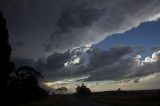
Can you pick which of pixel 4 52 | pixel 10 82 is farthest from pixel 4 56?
pixel 10 82

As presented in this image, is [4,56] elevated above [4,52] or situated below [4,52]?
below

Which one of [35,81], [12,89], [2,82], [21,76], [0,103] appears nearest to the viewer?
[0,103]

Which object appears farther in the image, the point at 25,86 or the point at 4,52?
the point at 25,86

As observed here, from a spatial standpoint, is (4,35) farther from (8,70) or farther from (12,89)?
(12,89)

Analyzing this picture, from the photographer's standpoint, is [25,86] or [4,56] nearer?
[4,56]

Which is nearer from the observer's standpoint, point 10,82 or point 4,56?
point 4,56

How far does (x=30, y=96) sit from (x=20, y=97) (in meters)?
11.3

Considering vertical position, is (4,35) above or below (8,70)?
above

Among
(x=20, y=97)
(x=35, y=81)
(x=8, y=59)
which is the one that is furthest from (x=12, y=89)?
(x=35, y=81)

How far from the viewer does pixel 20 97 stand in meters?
76.8

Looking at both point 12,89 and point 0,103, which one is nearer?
point 0,103

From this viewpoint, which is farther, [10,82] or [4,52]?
[10,82]

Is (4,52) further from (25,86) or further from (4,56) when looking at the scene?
(25,86)

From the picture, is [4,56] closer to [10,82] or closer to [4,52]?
[4,52]
